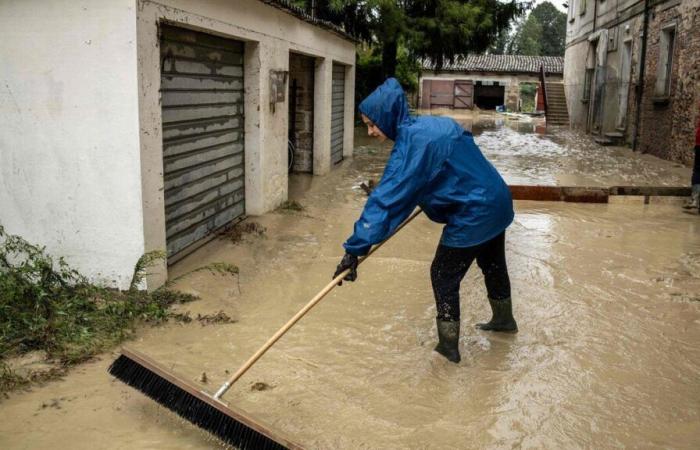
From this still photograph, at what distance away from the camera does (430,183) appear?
12.8ft

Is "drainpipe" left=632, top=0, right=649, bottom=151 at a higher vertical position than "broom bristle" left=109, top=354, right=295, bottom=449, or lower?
higher

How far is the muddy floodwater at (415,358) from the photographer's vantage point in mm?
3494

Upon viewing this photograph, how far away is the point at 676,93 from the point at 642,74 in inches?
118

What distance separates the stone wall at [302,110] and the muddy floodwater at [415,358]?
499cm

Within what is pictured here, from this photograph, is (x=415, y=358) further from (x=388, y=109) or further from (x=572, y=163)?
(x=572, y=163)

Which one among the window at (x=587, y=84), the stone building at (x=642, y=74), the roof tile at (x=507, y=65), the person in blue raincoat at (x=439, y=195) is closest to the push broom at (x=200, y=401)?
the person in blue raincoat at (x=439, y=195)

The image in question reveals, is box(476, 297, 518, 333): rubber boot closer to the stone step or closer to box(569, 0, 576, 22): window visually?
the stone step

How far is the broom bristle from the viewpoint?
3.11 meters

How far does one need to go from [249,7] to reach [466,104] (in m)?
36.3

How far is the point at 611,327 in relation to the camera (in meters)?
5.08

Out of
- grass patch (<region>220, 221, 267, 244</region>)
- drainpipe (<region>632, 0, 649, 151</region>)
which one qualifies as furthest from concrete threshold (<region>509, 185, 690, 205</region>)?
drainpipe (<region>632, 0, 649, 151</region>)

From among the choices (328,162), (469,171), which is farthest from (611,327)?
(328,162)

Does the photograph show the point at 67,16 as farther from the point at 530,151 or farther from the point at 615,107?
the point at 615,107

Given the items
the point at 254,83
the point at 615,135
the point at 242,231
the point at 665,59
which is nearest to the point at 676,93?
the point at 665,59
